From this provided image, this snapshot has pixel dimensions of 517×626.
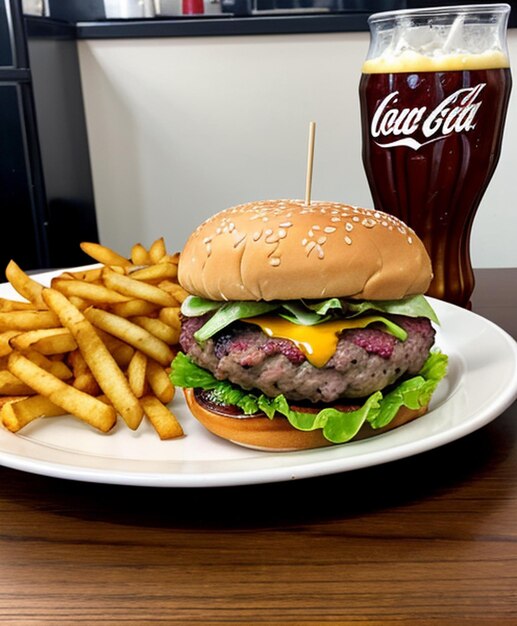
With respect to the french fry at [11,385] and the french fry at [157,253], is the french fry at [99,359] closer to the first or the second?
the french fry at [11,385]

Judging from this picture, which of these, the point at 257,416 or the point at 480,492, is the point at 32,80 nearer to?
the point at 257,416

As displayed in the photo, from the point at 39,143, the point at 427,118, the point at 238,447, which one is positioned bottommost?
the point at 238,447

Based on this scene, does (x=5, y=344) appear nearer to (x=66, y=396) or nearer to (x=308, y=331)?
(x=66, y=396)

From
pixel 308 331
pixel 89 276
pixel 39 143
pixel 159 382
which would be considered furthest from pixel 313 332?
pixel 39 143

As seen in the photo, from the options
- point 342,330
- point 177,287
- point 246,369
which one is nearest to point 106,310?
point 177,287

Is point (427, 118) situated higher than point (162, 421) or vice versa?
point (427, 118)

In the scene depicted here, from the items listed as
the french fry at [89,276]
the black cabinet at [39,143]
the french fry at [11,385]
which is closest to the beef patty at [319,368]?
the french fry at [11,385]

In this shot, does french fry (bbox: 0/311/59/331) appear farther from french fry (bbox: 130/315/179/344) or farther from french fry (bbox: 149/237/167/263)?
french fry (bbox: 149/237/167/263)
